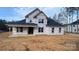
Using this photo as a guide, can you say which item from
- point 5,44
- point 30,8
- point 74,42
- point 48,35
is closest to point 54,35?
point 48,35

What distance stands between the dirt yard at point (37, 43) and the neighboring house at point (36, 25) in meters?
0.07

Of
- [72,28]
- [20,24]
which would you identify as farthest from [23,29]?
[72,28]

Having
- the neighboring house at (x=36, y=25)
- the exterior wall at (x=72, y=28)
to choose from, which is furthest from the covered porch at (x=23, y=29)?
the exterior wall at (x=72, y=28)

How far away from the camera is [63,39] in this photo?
281cm

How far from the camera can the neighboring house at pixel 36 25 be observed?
279cm

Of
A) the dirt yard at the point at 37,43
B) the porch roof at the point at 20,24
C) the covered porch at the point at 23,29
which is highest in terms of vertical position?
the porch roof at the point at 20,24

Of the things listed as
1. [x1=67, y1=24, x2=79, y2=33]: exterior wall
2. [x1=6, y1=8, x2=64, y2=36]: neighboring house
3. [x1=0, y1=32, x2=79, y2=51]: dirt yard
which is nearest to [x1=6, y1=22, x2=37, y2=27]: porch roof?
[x1=6, y1=8, x2=64, y2=36]: neighboring house

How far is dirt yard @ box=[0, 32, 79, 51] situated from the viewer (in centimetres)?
276

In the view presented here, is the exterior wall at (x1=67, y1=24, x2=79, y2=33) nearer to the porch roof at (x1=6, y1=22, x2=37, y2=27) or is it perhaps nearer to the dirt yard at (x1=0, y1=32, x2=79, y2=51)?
the dirt yard at (x1=0, y1=32, x2=79, y2=51)

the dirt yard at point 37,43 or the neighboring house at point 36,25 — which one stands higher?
the neighboring house at point 36,25

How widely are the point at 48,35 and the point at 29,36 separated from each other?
267 mm

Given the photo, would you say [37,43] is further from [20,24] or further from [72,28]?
[72,28]

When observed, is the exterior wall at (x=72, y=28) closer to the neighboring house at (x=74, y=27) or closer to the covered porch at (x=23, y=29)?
the neighboring house at (x=74, y=27)
